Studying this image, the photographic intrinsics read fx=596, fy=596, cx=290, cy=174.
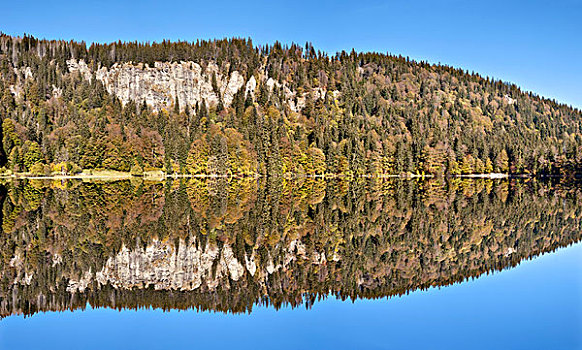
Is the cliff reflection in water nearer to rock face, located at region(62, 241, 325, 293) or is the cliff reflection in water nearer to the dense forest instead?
rock face, located at region(62, 241, 325, 293)

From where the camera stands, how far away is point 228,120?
485ft

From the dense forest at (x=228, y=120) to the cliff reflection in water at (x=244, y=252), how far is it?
3461 inches

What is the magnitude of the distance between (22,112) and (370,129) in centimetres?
8751

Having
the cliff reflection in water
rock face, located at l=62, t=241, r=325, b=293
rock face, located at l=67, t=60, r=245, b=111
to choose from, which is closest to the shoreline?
rock face, located at l=67, t=60, r=245, b=111

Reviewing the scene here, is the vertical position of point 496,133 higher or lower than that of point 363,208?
higher

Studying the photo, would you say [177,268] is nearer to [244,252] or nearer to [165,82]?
[244,252]

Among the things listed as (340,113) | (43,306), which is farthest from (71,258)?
(340,113)

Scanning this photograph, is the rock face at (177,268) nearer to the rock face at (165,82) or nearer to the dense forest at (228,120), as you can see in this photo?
the dense forest at (228,120)

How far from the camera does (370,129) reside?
157m

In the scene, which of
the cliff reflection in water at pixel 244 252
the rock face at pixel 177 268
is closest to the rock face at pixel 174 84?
the cliff reflection in water at pixel 244 252

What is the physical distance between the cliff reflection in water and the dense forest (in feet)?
288

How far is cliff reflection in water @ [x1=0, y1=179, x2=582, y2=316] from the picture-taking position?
1720 centimetres

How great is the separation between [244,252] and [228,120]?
127m

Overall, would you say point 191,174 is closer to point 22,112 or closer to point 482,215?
point 22,112
